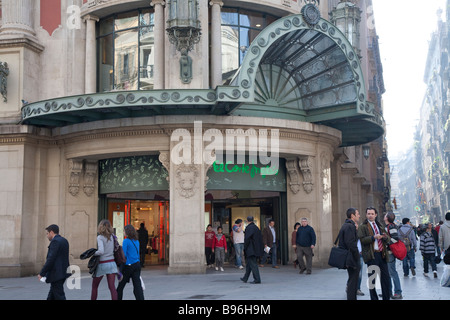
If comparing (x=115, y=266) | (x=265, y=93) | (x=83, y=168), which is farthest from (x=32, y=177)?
(x=115, y=266)

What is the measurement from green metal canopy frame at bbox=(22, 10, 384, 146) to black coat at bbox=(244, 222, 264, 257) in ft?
12.4

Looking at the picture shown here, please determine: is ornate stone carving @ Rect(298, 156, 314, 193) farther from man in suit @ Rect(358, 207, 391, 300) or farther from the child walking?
man in suit @ Rect(358, 207, 391, 300)

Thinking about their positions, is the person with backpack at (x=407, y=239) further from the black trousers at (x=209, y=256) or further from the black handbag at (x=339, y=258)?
the black trousers at (x=209, y=256)

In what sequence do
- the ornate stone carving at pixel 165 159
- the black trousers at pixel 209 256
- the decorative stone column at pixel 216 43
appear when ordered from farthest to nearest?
1. the black trousers at pixel 209 256
2. the decorative stone column at pixel 216 43
3. the ornate stone carving at pixel 165 159

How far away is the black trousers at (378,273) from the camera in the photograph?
10008 millimetres

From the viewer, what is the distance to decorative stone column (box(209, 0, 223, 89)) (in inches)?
711

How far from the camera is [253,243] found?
14.2 meters

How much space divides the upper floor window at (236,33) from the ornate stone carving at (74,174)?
569 cm

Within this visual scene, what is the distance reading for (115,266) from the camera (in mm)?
9992

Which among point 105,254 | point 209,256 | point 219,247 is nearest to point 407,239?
point 219,247

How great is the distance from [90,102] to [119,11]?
4327 mm

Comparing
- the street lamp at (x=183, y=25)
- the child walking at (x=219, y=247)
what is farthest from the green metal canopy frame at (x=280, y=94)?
the child walking at (x=219, y=247)

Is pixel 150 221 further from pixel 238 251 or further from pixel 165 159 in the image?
pixel 165 159

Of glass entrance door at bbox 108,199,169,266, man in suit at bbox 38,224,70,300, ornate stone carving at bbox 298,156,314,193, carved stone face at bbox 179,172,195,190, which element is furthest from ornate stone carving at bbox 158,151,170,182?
man in suit at bbox 38,224,70,300
